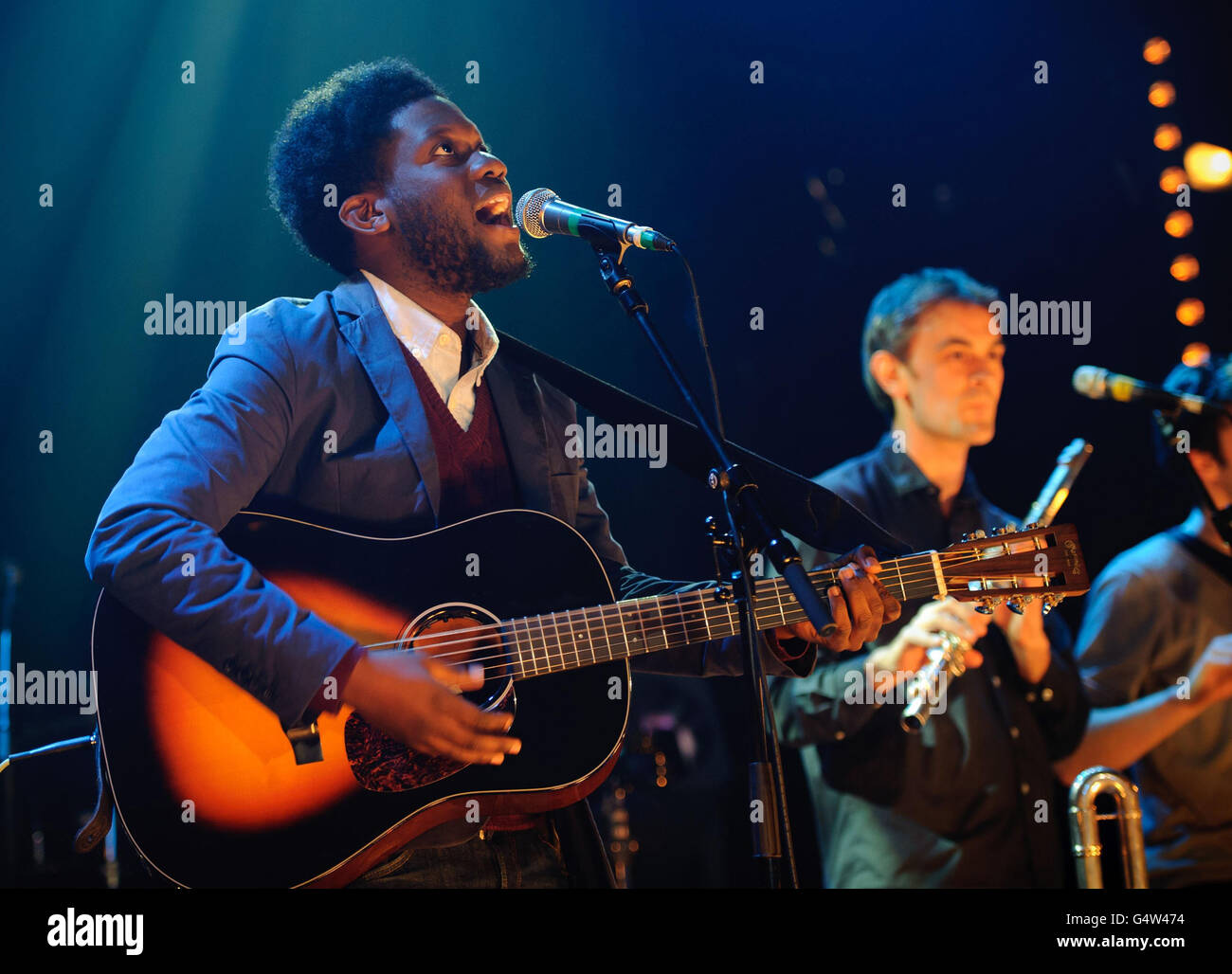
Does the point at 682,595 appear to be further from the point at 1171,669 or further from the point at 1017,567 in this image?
the point at 1171,669

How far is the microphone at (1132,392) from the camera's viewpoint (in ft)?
11.1

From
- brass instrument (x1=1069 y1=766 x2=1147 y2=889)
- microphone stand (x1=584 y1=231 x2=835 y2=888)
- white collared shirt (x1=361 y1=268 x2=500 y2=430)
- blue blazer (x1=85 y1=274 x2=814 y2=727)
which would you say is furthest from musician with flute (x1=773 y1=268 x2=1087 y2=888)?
white collared shirt (x1=361 y1=268 x2=500 y2=430)

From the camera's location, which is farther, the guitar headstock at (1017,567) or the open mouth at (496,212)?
the open mouth at (496,212)

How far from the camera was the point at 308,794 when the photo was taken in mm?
1974

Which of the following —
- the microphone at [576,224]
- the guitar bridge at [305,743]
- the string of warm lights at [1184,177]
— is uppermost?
the string of warm lights at [1184,177]

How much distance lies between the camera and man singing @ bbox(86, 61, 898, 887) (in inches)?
77.5

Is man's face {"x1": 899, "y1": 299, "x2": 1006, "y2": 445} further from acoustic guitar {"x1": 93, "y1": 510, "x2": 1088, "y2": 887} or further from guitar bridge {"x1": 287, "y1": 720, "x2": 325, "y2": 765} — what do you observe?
guitar bridge {"x1": 287, "y1": 720, "x2": 325, "y2": 765}

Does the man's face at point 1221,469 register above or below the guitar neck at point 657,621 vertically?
above

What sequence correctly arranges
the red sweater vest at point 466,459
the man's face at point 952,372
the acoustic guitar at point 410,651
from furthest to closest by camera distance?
the man's face at point 952,372, the red sweater vest at point 466,459, the acoustic guitar at point 410,651

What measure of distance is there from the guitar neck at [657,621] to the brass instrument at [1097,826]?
0.61 metres

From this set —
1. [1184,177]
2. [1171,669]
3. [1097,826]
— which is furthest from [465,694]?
[1184,177]

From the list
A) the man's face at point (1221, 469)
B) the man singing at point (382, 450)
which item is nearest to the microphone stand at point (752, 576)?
the man singing at point (382, 450)

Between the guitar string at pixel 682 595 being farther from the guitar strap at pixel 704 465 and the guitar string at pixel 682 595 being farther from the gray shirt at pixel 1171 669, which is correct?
the gray shirt at pixel 1171 669
